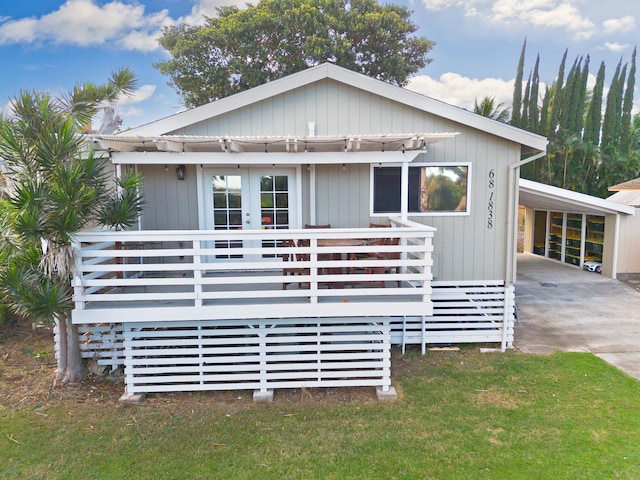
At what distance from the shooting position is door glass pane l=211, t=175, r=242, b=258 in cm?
661

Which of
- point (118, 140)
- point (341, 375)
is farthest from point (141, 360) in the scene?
point (118, 140)

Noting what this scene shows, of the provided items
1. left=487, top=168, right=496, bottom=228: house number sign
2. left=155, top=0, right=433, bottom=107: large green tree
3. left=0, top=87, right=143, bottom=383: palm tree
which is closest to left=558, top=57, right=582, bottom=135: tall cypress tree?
left=155, top=0, right=433, bottom=107: large green tree

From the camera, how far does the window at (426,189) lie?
675cm

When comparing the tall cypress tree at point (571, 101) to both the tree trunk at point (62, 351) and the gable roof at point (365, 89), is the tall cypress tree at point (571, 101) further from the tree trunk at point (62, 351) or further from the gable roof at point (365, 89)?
the tree trunk at point (62, 351)

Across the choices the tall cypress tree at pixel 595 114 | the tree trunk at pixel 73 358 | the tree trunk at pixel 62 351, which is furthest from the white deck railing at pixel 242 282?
the tall cypress tree at pixel 595 114

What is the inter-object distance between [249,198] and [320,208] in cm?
123

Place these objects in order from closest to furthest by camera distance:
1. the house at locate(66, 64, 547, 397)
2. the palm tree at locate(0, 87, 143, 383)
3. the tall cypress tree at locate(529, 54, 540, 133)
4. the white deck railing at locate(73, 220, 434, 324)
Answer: the palm tree at locate(0, 87, 143, 383) < the white deck railing at locate(73, 220, 434, 324) < the house at locate(66, 64, 547, 397) < the tall cypress tree at locate(529, 54, 540, 133)

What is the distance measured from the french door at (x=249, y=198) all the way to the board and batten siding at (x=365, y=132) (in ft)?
1.04

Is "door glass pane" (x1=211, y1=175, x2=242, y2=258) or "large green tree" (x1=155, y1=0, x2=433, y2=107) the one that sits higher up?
"large green tree" (x1=155, y1=0, x2=433, y2=107)

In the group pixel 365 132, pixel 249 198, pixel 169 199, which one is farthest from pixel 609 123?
pixel 169 199

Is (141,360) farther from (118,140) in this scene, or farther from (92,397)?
(118,140)

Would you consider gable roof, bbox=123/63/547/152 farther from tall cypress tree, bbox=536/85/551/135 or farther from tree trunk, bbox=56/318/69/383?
tall cypress tree, bbox=536/85/551/135

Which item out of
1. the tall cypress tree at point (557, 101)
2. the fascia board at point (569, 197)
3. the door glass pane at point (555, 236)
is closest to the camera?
the fascia board at point (569, 197)

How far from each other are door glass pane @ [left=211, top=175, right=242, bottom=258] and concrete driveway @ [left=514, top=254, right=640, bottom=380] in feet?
17.9
